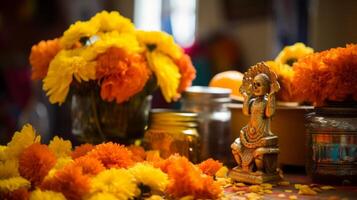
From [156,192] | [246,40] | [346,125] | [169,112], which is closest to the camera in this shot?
[156,192]

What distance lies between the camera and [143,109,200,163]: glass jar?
94cm

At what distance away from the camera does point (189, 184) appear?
27.8 inches

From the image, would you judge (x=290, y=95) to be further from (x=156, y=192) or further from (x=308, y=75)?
(x=156, y=192)

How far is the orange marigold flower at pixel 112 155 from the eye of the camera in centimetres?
76

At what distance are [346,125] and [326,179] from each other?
9 cm

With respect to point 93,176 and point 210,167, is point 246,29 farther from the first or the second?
point 93,176

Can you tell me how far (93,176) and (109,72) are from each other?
0.30 m

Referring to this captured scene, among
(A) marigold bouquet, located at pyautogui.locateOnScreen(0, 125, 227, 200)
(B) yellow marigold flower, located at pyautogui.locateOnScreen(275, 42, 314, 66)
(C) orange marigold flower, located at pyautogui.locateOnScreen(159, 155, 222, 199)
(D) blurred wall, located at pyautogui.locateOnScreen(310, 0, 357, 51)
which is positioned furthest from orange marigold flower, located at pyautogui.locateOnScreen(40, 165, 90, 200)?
(D) blurred wall, located at pyautogui.locateOnScreen(310, 0, 357, 51)

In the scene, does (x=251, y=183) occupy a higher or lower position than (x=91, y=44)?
lower

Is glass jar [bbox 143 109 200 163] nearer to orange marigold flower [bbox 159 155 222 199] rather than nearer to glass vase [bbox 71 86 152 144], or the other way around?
Result: glass vase [bbox 71 86 152 144]

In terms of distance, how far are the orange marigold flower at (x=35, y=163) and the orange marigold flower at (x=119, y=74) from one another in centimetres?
26

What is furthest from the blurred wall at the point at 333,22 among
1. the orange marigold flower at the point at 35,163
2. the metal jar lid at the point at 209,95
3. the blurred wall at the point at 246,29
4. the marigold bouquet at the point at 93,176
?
the blurred wall at the point at 246,29

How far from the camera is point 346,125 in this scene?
2.70 feet

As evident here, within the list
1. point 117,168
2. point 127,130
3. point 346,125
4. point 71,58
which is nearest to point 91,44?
point 71,58
